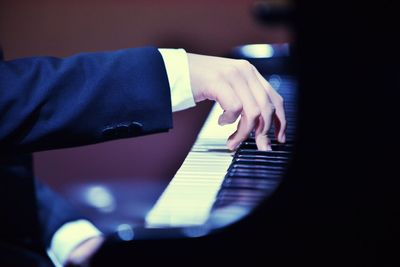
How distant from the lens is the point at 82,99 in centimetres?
94

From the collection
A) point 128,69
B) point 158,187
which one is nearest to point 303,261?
point 128,69

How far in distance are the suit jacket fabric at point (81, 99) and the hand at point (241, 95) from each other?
0.08 meters

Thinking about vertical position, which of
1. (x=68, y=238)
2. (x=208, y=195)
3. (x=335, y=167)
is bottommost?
(x=68, y=238)

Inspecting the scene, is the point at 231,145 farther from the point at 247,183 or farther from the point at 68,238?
the point at 68,238

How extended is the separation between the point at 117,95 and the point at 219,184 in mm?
222

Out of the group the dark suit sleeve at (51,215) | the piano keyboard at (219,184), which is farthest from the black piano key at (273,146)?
the dark suit sleeve at (51,215)

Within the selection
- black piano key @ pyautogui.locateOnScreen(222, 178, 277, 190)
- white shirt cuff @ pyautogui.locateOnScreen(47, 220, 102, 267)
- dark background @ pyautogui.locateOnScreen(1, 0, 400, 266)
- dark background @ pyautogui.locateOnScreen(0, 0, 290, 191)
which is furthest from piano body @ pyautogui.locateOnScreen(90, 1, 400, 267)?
dark background @ pyautogui.locateOnScreen(0, 0, 290, 191)

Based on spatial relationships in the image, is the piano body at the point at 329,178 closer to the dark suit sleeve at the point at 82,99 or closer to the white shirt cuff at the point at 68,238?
the dark suit sleeve at the point at 82,99

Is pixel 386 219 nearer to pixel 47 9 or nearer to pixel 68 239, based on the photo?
pixel 68 239

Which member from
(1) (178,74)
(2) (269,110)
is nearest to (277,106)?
(2) (269,110)

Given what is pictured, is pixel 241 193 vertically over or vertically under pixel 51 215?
over

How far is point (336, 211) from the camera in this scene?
644 mm

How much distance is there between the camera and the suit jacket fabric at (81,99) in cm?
93

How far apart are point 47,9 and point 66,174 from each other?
3.29ft
